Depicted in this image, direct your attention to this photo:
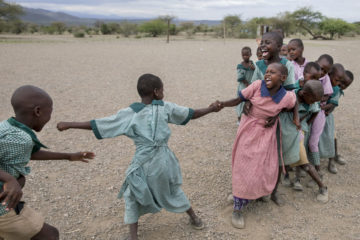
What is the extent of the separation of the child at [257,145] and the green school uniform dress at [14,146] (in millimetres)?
1738

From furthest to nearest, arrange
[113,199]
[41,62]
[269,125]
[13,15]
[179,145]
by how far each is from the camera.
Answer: [13,15] → [41,62] → [179,145] → [113,199] → [269,125]

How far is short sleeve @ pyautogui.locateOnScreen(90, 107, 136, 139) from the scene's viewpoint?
7.44 feet

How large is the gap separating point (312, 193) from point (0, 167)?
127 inches

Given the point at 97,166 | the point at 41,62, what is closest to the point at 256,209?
the point at 97,166

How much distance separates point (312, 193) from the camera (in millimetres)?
3529

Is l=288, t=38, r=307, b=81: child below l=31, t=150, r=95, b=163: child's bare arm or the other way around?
the other way around

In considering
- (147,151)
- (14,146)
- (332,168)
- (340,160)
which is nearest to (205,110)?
(147,151)

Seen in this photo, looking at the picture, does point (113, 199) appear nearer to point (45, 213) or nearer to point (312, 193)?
point (45, 213)

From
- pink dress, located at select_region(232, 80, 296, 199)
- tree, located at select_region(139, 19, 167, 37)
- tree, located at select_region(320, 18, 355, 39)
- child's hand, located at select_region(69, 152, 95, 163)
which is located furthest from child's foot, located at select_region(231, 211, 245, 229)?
tree, located at select_region(320, 18, 355, 39)

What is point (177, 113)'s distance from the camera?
250 centimetres

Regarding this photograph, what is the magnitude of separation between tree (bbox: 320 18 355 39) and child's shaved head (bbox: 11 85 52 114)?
41.1 meters

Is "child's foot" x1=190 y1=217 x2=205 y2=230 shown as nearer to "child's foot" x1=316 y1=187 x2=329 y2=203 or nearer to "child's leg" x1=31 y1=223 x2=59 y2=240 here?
"child's leg" x1=31 y1=223 x2=59 y2=240

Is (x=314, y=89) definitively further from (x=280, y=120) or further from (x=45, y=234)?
(x=45, y=234)

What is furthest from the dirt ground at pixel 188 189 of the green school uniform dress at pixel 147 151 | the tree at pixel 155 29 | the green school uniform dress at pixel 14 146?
the tree at pixel 155 29
